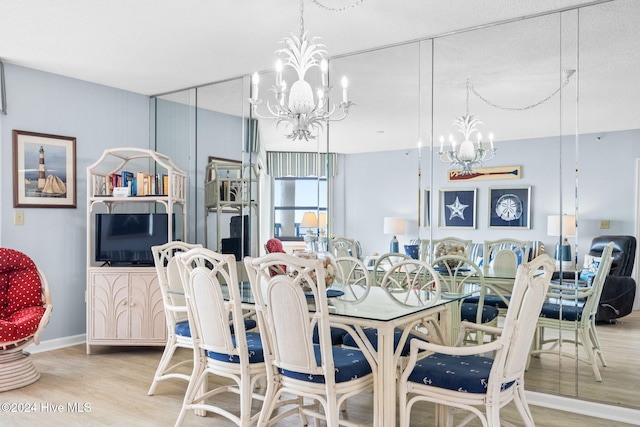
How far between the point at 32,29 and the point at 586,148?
3.72 meters

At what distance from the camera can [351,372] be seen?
2391mm

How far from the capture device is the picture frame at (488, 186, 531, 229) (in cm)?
345

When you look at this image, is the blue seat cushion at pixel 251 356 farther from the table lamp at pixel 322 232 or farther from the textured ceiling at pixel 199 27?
the textured ceiling at pixel 199 27

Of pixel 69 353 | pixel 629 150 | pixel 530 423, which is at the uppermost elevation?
pixel 629 150

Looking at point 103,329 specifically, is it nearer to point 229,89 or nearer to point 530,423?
point 229,89

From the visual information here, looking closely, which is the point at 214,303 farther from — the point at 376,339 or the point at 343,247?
the point at 343,247

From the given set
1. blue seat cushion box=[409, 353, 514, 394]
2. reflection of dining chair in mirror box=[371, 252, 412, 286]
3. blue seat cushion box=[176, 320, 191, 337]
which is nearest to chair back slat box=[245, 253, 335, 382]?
blue seat cushion box=[409, 353, 514, 394]

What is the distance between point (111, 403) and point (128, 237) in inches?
69.3

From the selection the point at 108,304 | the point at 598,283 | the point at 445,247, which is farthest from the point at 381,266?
the point at 108,304

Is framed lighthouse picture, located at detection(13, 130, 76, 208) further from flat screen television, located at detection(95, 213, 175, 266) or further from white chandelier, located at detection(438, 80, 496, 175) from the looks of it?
white chandelier, located at detection(438, 80, 496, 175)

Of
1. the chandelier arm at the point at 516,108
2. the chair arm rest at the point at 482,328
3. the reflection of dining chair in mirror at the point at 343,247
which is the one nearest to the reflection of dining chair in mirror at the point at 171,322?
the reflection of dining chair in mirror at the point at 343,247

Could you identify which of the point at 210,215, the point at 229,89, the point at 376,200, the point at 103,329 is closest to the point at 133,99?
the point at 229,89

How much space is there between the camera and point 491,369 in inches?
86.5

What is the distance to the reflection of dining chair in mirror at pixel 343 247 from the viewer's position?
416 centimetres
